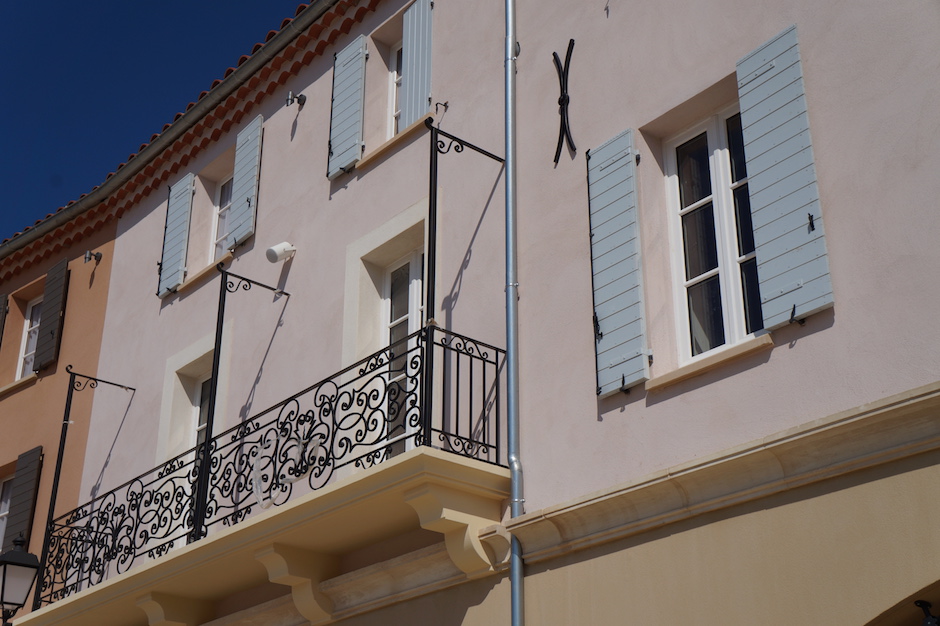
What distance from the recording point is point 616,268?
771 centimetres

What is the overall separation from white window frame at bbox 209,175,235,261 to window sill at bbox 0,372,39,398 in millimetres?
3574

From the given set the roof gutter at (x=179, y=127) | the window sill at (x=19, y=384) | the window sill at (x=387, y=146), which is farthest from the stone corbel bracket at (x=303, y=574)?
the window sill at (x=19, y=384)

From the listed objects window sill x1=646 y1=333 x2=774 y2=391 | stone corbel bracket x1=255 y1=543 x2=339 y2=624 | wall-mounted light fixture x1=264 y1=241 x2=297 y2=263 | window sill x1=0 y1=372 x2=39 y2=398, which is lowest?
stone corbel bracket x1=255 y1=543 x2=339 y2=624

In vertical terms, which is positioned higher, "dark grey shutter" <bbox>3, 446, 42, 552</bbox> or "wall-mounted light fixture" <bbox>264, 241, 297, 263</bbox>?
"wall-mounted light fixture" <bbox>264, 241, 297, 263</bbox>

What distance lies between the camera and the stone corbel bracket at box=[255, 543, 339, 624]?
8930mm

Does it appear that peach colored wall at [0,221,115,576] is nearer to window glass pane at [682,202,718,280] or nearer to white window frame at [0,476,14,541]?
white window frame at [0,476,14,541]

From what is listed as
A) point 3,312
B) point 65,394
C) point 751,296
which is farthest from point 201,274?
point 751,296

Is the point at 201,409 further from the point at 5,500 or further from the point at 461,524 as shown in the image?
the point at 461,524

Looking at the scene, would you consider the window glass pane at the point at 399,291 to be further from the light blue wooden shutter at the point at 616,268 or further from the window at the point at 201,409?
the window at the point at 201,409

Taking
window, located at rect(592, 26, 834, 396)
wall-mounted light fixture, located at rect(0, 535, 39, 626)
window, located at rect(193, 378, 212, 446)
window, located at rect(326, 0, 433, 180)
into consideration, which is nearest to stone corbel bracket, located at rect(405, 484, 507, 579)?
window, located at rect(592, 26, 834, 396)

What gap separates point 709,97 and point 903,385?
8.43 ft

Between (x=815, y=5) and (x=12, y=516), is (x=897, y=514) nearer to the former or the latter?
(x=815, y=5)

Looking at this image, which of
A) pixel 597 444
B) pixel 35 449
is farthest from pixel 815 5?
pixel 35 449

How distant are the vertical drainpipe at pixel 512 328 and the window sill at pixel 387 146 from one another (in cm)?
117
